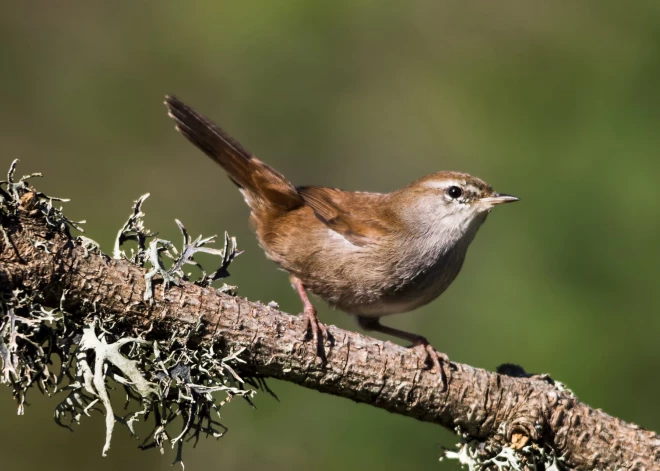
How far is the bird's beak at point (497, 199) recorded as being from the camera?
4422 millimetres

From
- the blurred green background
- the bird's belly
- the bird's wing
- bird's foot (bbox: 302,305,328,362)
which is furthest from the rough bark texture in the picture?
the blurred green background

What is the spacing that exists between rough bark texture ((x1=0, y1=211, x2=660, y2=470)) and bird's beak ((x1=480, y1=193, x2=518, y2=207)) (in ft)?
4.44

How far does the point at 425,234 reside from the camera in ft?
14.4

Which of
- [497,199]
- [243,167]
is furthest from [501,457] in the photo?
[243,167]

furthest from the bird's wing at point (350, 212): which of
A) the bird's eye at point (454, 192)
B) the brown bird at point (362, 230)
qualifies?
the bird's eye at point (454, 192)

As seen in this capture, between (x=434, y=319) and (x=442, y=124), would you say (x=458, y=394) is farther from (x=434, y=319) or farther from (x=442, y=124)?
(x=442, y=124)

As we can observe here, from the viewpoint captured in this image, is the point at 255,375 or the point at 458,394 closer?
the point at 255,375

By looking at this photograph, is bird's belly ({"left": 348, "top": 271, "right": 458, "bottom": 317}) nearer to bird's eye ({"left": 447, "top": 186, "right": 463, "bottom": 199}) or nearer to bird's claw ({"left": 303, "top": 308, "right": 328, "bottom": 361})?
bird's eye ({"left": 447, "top": 186, "right": 463, "bottom": 199})

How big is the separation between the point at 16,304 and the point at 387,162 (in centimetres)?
467

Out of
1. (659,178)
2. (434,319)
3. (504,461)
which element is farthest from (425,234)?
(659,178)

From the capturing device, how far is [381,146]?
6.70m

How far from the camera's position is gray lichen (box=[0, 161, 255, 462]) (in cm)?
237

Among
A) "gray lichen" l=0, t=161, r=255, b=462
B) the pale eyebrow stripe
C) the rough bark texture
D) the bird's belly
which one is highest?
the pale eyebrow stripe

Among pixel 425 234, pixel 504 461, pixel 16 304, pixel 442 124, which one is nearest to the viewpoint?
pixel 16 304
